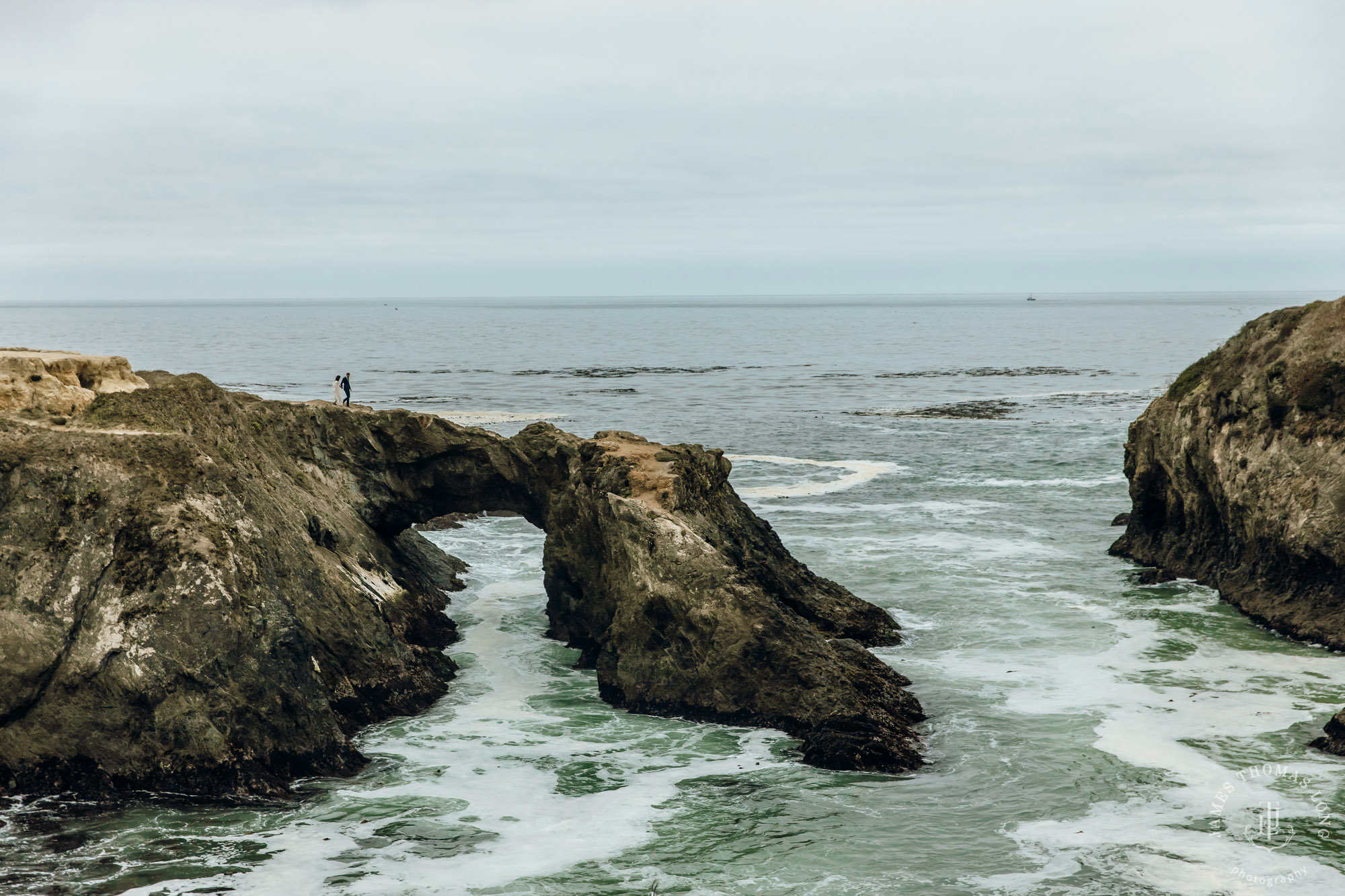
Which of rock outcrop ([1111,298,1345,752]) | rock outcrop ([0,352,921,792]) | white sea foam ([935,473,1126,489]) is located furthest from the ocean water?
white sea foam ([935,473,1126,489])

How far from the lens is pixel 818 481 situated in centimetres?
4766

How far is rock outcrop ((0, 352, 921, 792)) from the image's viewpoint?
17891mm

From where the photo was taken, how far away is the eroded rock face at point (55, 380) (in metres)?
20.4

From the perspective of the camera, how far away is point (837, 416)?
7069 centimetres

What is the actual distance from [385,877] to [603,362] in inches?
4556

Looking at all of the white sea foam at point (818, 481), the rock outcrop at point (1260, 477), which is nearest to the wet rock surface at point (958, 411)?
the white sea foam at point (818, 481)

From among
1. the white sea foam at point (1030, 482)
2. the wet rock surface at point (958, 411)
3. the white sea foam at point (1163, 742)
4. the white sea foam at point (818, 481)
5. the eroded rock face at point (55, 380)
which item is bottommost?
the white sea foam at point (1163, 742)

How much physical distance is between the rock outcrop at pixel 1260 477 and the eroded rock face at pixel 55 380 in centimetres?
2514

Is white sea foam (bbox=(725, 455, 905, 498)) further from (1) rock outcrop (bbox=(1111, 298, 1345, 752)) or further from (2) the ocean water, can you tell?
(1) rock outcrop (bbox=(1111, 298, 1345, 752))

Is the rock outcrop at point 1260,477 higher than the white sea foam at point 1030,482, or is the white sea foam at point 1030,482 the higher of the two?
the rock outcrop at point 1260,477

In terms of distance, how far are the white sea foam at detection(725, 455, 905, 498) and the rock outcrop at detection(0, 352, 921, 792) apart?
16.6m

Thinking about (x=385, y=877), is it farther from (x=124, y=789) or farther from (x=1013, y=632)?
(x=1013, y=632)

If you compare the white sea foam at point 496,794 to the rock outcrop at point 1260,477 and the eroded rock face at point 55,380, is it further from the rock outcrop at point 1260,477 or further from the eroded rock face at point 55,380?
the rock outcrop at point 1260,477

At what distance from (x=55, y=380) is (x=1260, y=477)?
26.5 meters
